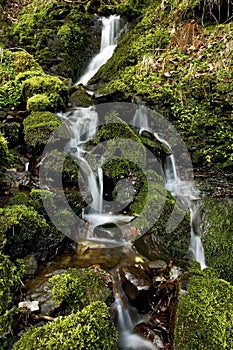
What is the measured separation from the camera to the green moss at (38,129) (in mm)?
5957

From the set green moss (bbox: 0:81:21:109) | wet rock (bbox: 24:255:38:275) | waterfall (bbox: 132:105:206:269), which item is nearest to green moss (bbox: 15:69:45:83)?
green moss (bbox: 0:81:21:109)

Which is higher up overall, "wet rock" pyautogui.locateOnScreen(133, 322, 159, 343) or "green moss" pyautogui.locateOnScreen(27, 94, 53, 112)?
"green moss" pyautogui.locateOnScreen(27, 94, 53, 112)

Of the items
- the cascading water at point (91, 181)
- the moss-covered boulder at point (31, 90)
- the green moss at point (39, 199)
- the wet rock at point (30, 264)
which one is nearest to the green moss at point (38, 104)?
the moss-covered boulder at point (31, 90)

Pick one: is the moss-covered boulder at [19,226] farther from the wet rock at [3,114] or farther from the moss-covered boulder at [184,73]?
the moss-covered boulder at [184,73]

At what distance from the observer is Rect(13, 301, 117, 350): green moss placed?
2471 millimetres

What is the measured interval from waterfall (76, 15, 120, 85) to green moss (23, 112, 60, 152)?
14.8ft

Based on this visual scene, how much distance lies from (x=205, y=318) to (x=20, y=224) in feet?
7.90

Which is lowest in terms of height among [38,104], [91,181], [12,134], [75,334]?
[75,334]

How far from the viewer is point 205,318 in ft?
9.32

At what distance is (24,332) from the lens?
2.86 metres

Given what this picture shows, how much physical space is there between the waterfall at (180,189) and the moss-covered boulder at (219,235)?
0.42ft

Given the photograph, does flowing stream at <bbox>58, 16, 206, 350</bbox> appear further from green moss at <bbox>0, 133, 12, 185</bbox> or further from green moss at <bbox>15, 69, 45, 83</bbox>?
green moss at <bbox>15, 69, 45, 83</bbox>

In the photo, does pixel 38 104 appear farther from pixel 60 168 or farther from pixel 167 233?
pixel 167 233

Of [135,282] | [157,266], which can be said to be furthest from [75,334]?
[157,266]
